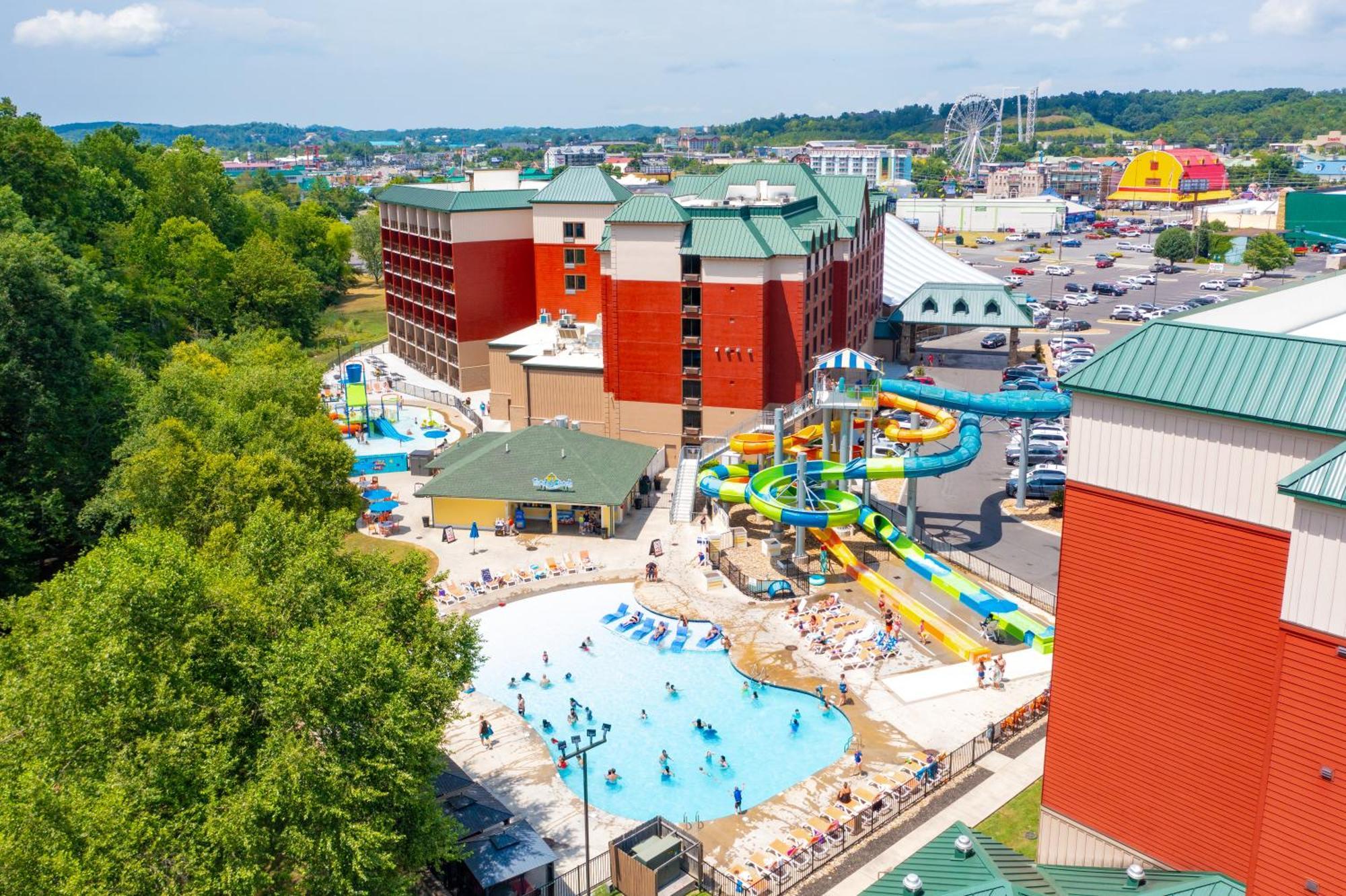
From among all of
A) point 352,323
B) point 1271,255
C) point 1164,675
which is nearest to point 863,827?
point 1164,675

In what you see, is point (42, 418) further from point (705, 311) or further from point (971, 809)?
point (971, 809)

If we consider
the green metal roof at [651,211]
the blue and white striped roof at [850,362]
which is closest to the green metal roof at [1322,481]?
the blue and white striped roof at [850,362]

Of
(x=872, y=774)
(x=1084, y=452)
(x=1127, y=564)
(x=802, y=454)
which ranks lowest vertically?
(x=872, y=774)

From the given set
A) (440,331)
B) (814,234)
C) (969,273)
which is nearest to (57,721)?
(814,234)

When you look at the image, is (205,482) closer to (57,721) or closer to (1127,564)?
(57,721)

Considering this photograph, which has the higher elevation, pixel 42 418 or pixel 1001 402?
pixel 42 418

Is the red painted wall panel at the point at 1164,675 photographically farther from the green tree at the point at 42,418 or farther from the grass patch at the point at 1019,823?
the green tree at the point at 42,418
